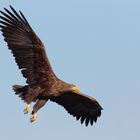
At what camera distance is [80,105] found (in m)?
19.9

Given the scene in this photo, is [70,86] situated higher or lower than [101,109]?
higher

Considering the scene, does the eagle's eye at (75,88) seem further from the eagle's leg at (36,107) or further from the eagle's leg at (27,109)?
the eagle's leg at (27,109)

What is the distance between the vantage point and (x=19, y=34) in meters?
18.8

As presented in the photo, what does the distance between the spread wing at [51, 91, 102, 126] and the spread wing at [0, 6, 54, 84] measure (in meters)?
1.05

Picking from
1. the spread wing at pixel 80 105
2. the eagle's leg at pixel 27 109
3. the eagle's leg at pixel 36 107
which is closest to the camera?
the eagle's leg at pixel 27 109

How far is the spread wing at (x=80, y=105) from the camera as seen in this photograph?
63.7 ft

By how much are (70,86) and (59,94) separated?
1.30 feet

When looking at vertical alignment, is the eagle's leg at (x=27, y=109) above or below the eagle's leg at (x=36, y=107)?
above

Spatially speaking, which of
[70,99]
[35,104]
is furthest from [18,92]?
[70,99]

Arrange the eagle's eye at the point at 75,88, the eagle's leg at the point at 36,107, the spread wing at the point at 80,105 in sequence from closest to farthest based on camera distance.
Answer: the eagle's leg at the point at 36,107 < the eagle's eye at the point at 75,88 < the spread wing at the point at 80,105

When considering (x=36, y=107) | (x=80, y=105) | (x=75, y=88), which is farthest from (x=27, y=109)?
(x=80, y=105)

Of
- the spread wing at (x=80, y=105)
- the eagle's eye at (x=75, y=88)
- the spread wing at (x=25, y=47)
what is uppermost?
the spread wing at (x=25, y=47)

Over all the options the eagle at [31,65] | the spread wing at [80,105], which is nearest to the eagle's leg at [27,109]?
the eagle at [31,65]

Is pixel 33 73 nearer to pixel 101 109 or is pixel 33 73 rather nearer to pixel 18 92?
pixel 18 92
